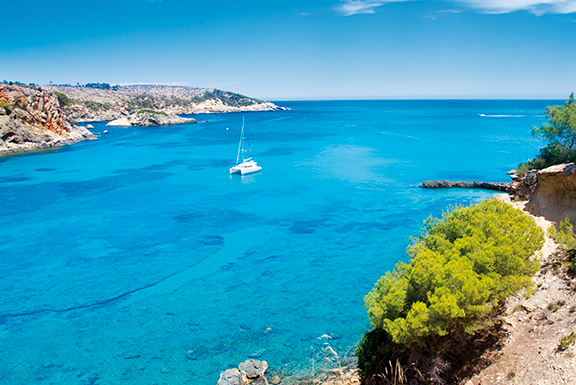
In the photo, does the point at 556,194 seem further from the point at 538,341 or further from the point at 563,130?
the point at 538,341

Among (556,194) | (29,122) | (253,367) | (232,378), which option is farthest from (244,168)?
(29,122)

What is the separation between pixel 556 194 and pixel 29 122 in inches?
3962

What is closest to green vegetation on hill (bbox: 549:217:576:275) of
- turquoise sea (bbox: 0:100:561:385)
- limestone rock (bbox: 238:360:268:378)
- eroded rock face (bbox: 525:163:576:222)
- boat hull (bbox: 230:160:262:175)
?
eroded rock face (bbox: 525:163:576:222)

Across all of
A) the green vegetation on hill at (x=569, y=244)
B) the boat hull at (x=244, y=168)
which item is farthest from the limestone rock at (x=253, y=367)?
the boat hull at (x=244, y=168)

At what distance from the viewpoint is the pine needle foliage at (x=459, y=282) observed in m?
10.9

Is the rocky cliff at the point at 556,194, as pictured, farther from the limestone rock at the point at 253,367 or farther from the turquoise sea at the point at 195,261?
the limestone rock at the point at 253,367

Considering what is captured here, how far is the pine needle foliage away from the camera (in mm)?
10906

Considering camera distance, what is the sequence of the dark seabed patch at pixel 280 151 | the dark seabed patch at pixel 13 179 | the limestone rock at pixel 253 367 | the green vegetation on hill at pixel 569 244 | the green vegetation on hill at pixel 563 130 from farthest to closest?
the dark seabed patch at pixel 280 151, the dark seabed patch at pixel 13 179, the green vegetation on hill at pixel 563 130, the limestone rock at pixel 253 367, the green vegetation on hill at pixel 569 244

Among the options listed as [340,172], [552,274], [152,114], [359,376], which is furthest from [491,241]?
[152,114]

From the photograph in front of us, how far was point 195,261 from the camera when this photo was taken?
1015 inches

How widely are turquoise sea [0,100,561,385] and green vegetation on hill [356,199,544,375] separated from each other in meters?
3.25

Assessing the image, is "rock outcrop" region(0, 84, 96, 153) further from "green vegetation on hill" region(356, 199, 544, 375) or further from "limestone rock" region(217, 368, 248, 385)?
"green vegetation on hill" region(356, 199, 544, 375)

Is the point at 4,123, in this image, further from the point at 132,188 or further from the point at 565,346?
the point at 565,346

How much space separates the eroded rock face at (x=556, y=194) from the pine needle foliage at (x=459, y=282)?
9708 millimetres
